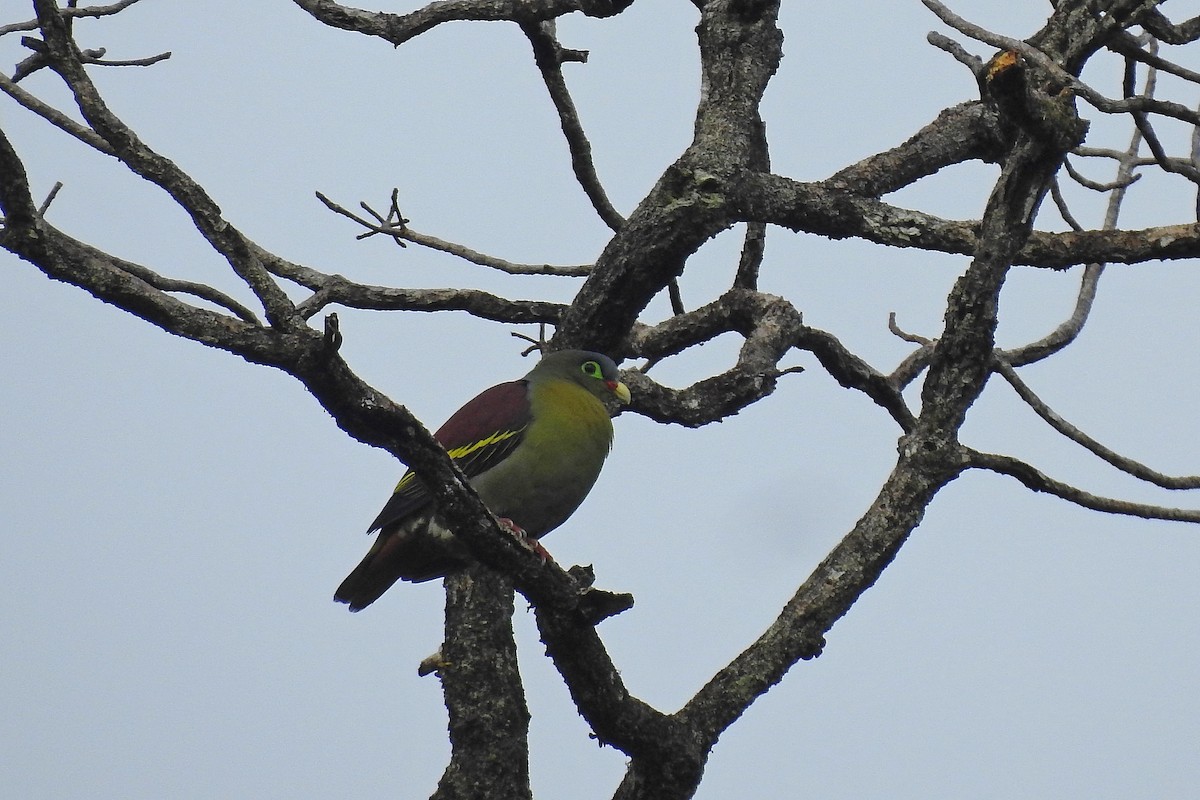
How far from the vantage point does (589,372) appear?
478 cm

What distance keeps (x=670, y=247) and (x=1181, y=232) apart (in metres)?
1.60

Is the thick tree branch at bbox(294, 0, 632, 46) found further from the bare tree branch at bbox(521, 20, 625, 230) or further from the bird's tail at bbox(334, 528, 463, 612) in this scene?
the bird's tail at bbox(334, 528, 463, 612)

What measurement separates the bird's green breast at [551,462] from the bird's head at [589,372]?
0.03m

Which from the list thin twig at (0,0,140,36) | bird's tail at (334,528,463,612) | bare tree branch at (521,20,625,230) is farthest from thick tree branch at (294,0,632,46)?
bird's tail at (334,528,463,612)

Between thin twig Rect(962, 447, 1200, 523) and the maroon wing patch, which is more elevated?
the maroon wing patch

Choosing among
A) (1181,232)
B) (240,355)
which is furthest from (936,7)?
(240,355)

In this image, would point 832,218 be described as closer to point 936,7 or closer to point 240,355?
point 936,7

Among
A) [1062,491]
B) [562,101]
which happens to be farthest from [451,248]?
[1062,491]

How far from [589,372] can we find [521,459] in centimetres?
46

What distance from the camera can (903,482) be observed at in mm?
3627

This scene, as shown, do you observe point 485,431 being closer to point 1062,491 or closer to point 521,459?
point 521,459

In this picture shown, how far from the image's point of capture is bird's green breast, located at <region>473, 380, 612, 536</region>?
4.55m

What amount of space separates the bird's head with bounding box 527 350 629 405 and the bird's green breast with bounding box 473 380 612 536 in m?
0.03

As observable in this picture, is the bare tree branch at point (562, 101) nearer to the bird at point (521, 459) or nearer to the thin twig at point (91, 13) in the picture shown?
the bird at point (521, 459)
